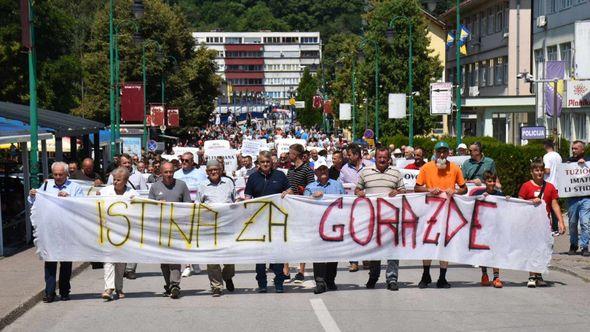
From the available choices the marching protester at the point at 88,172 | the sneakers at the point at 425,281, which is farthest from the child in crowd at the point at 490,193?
the marching protester at the point at 88,172

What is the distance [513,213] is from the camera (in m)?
15.2

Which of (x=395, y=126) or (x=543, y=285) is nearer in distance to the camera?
(x=543, y=285)

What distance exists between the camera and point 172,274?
14.6 metres

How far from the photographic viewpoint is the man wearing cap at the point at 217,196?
578 inches

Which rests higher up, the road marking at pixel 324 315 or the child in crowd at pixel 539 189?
the child in crowd at pixel 539 189

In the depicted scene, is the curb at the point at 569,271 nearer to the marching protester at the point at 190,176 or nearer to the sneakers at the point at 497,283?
the sneakers at the point at 497,283

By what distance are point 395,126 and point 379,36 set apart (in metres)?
6.70

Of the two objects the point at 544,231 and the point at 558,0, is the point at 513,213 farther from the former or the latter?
the point at 558,0

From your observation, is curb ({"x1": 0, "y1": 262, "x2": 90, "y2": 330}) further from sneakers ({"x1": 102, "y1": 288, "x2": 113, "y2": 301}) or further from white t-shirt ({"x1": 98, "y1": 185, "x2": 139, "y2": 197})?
white t-shirt ({"x1": 98, "y1": 185, "x2": 139, "y2": 197})

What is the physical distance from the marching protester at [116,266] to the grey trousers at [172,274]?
1.87 ft

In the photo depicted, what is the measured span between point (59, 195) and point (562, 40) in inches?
1778

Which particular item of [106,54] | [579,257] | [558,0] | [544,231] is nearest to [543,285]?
[544,231]

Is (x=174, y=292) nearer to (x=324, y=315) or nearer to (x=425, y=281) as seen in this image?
(x=324, y=315)

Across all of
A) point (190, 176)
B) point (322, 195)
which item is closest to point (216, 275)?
point (322, 195)
